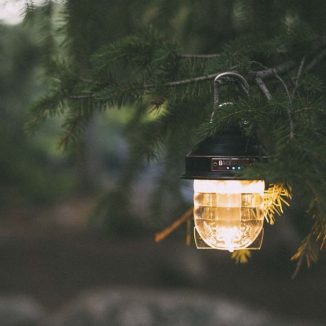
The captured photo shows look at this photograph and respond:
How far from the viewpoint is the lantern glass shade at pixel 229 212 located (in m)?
2.03

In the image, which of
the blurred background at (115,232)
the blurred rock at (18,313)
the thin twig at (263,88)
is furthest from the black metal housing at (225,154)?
the blurred rock at (18,313)

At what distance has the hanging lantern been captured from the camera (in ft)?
6.48

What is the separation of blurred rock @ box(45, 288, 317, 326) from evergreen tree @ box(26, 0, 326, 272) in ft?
10.9

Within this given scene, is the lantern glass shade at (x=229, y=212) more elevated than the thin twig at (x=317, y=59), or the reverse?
the thin twig at (x=317, y=59)

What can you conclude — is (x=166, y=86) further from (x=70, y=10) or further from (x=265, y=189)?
(x=70, y=10)

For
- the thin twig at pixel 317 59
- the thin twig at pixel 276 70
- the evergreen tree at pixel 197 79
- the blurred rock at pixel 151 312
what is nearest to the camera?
the evergreen tree at pixel 197 79

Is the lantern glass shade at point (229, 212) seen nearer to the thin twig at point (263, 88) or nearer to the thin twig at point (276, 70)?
the thin twig at point (263, 88)

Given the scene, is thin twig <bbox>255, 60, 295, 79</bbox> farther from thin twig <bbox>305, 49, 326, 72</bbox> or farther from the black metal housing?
the black metal housing

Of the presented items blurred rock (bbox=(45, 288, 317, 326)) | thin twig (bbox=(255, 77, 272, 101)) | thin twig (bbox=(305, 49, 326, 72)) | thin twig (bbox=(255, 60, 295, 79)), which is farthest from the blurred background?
thin twig (bbox=(255, 77, 272, 101))

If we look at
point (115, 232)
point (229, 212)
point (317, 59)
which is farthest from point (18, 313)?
point (229, 212)

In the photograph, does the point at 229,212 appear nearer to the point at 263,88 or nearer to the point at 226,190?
the point at 226,190

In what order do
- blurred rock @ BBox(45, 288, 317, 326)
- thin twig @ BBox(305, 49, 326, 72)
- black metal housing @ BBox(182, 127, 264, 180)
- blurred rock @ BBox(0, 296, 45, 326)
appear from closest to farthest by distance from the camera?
black metal housing @ BBox(182, 127, 264, 180) → thin twig @ BBox(305, 49, 326, 72) → blurred rock @ BBox(45, 288, 317, 326) → blurred rock @ BBox(0, 296, 45, 326)

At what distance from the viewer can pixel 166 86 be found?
7.70 ft

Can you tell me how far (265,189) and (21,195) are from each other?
3.18 m
